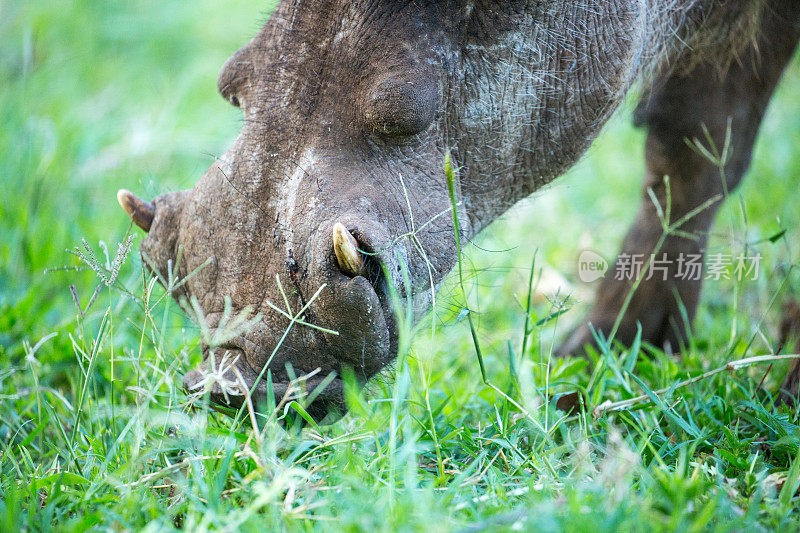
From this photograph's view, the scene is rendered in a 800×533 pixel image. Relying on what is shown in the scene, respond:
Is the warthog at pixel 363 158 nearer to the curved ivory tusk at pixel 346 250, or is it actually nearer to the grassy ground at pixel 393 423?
the curved ivory tusk at pixel 346 250

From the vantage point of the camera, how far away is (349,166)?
5.12 ft

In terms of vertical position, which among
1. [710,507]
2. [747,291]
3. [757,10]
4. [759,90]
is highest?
[757,10]

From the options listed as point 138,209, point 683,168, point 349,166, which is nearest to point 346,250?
point 349,166

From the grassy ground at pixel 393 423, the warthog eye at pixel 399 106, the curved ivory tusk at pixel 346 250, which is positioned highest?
the warthog eye at pixel 399 106

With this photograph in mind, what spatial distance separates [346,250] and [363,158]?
29 cm

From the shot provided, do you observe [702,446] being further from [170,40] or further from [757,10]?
[170,40]

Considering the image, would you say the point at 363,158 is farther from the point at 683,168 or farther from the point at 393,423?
the point at 683,168

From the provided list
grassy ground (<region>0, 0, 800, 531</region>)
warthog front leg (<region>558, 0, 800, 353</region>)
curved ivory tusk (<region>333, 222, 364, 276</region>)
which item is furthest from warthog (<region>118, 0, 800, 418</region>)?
warthog front leg (<region>558, 0, 800, 353</region>)

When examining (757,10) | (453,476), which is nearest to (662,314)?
(757,10)

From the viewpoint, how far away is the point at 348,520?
46.2 inches

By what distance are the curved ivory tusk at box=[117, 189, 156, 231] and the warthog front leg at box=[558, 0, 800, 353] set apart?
1.49 m

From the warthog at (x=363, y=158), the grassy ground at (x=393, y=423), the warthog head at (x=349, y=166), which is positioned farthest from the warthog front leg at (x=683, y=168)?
the warthog head at (x=349, y=166)

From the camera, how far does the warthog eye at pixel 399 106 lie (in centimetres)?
152

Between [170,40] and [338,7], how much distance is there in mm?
4791
